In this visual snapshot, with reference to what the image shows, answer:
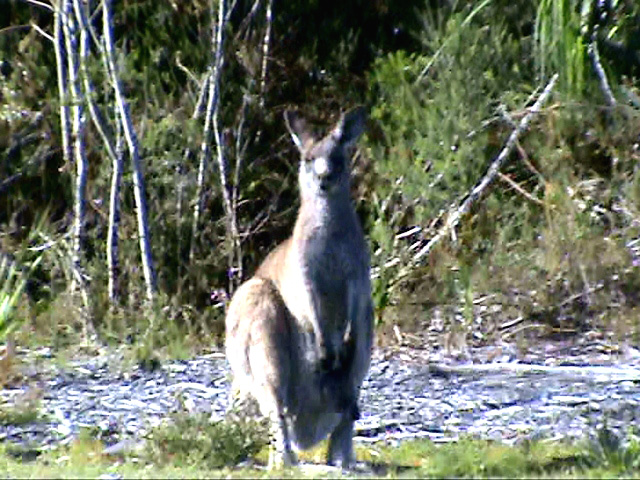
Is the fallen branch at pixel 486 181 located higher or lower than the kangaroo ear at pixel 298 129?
lower

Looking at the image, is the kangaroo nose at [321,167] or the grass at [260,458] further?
the kangaroo nose at [321,167]

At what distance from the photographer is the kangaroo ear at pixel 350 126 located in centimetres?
854

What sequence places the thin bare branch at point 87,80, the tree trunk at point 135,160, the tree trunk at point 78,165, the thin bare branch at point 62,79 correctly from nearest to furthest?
the tree trunk at point 135,160 → the thin bare branch at point 87,80 → the tree trunk at point 78,165 → the thin bare branch at point 62,79

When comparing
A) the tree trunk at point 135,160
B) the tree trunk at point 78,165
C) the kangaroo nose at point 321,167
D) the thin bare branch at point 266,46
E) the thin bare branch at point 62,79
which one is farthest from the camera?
the thin bare branch at point 266,46

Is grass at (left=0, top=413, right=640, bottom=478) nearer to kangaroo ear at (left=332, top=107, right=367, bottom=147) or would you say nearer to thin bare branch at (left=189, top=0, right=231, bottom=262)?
kangaroo ear at (left=332, top=107, right=367, bottom=147)

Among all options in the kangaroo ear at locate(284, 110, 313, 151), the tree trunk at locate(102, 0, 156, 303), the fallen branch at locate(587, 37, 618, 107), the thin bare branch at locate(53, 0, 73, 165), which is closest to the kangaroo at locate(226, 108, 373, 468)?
the kangaroo ear at locate(284, 110, 313, 151)

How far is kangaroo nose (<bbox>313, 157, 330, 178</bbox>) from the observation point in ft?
27.6

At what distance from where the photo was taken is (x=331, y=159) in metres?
8.45

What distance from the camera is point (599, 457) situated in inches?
295

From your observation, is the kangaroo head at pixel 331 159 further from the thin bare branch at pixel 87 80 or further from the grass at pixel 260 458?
the thin bare branch at pixel 87 80

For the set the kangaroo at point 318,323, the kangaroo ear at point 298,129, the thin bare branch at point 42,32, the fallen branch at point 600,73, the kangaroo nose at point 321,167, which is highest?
the thin bare branch at point 42,32

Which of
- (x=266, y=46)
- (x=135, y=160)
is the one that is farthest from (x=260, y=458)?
(x=266, y=46)

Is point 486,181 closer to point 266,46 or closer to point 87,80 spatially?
point 266,46

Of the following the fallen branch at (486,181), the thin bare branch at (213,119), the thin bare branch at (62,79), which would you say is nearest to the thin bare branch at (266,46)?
the thin bare branch at (213,119)
